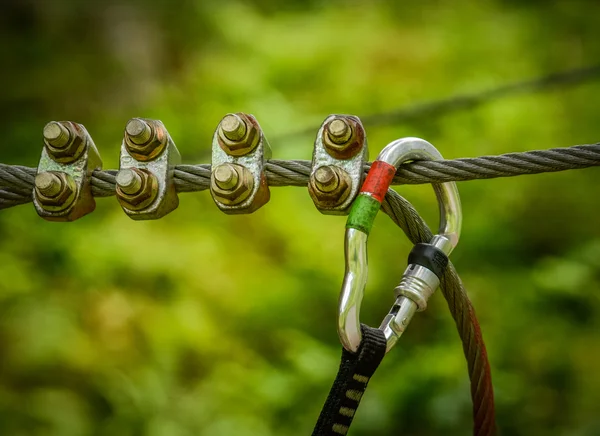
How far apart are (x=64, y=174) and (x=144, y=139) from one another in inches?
3.6

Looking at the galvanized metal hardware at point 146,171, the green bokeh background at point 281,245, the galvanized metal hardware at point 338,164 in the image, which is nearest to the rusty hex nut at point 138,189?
the galvanized metal hardware at point 146,171

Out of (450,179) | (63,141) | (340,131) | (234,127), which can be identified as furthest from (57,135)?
(450,179)

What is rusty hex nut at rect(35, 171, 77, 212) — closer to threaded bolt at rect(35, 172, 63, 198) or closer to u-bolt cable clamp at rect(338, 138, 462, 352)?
threaded bolt at rect(35, 172, 63, 198)

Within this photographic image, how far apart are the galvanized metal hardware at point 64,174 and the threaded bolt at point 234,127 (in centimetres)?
15

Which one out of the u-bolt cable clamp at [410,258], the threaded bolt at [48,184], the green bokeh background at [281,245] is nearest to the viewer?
the u-bolt cable clamp at [410,258]

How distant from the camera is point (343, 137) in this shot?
0.61 m

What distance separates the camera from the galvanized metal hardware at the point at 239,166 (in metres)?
0.63

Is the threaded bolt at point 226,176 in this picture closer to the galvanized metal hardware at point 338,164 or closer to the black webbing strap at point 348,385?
the galvanized metal hardware at point 338,164

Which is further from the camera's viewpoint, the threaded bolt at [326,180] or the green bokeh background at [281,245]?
the green bokeh background at [281,245]

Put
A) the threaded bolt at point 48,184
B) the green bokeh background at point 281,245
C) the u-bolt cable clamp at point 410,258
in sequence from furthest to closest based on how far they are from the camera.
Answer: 1. the green bokeh background at point 281,245
2. the threaded bolt at point 48,184
3. the u-bolt cable clamp at point 410,258

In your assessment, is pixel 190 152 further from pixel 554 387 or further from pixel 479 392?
pixel 479 392

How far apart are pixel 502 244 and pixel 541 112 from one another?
0.37m

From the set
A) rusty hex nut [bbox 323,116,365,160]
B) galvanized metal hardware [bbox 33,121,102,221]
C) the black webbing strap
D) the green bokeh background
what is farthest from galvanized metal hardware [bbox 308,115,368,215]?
the green bokeh background

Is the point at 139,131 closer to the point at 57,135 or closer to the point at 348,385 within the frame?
the point at 57,135
